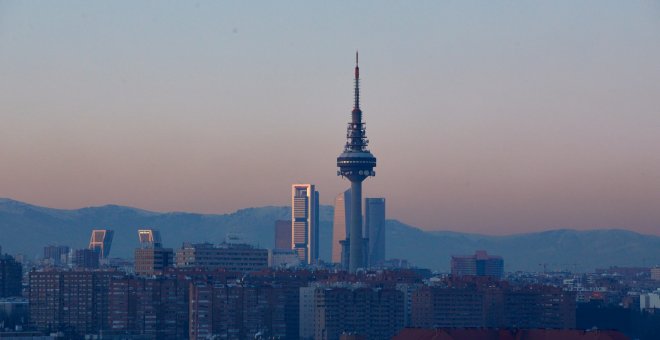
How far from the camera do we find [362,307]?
118 meters

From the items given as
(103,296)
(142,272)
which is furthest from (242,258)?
(103,296)

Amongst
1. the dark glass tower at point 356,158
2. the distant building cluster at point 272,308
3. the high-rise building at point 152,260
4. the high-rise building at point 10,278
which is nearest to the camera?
the distant building cluster at point 272,308

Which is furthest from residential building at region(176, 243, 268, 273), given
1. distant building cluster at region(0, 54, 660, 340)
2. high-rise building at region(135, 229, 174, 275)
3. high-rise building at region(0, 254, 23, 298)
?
distant building cluster at region(0, 54, 660, 340)

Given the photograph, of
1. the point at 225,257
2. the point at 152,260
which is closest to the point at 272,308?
the point at 152,260

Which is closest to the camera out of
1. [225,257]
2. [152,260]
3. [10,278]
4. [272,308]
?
[272,308]

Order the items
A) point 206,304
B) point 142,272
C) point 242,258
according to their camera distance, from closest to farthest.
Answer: point 206,304, point 142,272, point 242,258

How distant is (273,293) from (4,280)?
31.9m

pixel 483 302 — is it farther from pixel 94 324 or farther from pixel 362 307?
pixel 94 324

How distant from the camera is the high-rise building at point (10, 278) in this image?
14550cm

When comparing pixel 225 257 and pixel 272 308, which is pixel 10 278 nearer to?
pixel 225 257

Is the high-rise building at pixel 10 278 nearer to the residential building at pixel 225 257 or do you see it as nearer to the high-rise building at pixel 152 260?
the high-rise building at pixel 152 260

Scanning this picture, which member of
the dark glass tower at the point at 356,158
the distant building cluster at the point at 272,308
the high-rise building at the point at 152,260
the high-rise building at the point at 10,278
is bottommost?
the distant building cluster at the point at 272,308

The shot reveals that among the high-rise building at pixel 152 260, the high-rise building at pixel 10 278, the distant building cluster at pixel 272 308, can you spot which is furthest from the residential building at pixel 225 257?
the distant building cluster at pixel 272 308

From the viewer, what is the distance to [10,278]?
147 meters
